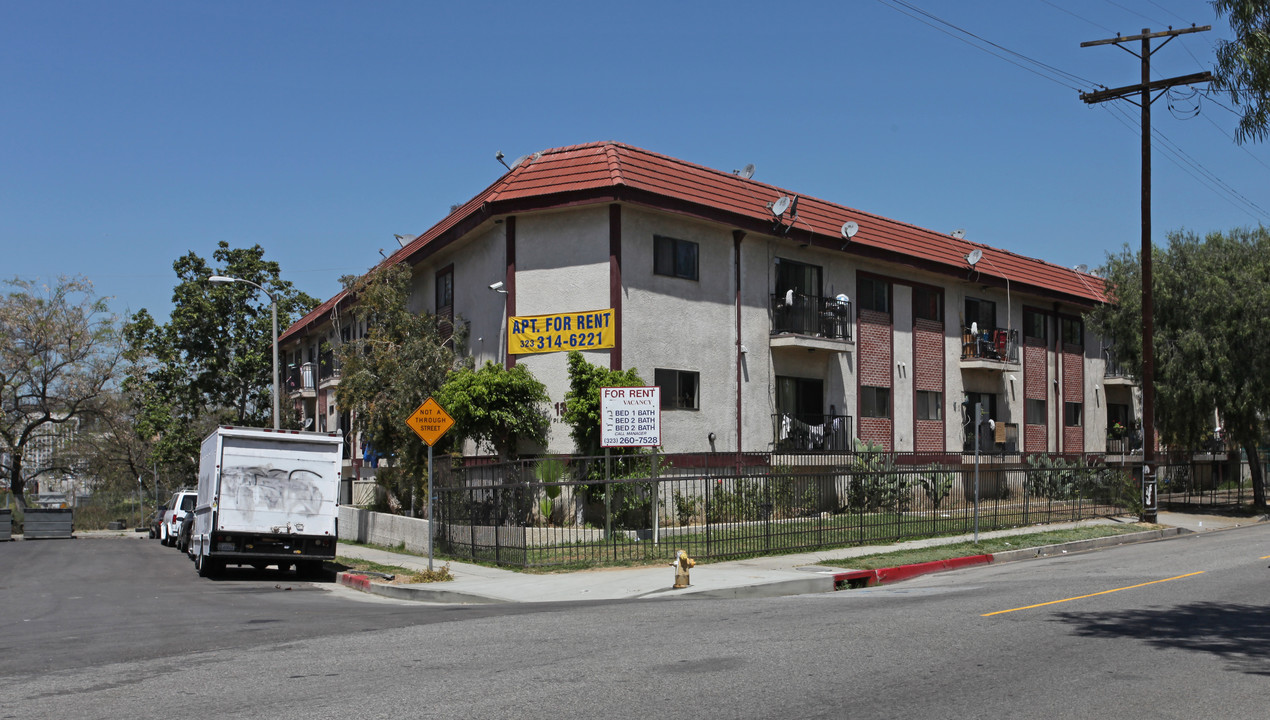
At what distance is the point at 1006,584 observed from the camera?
575 inches

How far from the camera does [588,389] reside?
76.6ft

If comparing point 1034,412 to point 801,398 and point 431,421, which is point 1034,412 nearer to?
point 801,398

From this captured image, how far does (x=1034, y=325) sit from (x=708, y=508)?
23579mm

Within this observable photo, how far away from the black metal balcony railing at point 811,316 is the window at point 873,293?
111 cm

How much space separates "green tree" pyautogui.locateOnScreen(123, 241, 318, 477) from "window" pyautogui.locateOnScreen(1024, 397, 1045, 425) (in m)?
32.1

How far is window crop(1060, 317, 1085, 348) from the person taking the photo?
38.8 meters

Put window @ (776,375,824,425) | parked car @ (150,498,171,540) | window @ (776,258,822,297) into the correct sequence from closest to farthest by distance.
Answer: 1. window @ (776,375,824,425)
2. window @ (776,258,822,297)
3. parked car @ (150,498,171,540)

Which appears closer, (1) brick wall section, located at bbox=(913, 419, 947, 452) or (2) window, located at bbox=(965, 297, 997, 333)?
(1) brick wall section, located at bbox=(913, 419, 947, 452)

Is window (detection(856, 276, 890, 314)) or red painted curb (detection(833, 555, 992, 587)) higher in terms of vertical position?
window (detection(856, 276, 890, 314))

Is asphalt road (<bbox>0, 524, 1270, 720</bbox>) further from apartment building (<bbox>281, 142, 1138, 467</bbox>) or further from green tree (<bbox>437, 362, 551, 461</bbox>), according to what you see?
apartment building (<bbox>281, 142, 1138, 467</bbox>)

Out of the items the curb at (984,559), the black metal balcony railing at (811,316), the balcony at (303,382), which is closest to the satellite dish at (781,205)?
the black metal balcony railing at (811,316)

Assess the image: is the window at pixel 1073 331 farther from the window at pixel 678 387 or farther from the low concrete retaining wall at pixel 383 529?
the low concrete retaining wall at pixel 383 529

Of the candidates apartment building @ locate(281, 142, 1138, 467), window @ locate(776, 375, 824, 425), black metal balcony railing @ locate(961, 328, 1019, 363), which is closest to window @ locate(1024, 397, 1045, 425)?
apartment building @ locate(281, 142, 1138, 467)

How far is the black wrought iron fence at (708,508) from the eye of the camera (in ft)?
60.1
